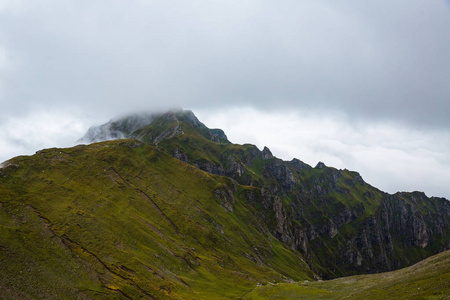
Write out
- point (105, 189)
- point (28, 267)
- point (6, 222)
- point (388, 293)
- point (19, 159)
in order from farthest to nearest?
point (105, 189)
point (19, 159)
point (6, 222)
point (28, 267)
point (388, 293)

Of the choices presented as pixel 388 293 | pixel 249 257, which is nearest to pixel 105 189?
pixel 249 257

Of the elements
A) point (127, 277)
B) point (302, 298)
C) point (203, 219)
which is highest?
point (203, 219)

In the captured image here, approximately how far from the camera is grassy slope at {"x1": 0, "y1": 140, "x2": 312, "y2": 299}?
81.6 m

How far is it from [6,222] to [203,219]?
12523 centimetres

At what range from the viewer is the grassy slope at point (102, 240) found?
81.6 meters

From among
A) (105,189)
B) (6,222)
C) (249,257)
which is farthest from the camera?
(249,257)

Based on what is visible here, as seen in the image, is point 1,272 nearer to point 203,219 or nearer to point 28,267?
point 28,267

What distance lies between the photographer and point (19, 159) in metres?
144

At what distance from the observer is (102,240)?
107812 mm

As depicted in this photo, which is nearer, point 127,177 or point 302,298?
point 302,298

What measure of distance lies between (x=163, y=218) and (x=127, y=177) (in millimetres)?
48731

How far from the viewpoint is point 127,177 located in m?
193

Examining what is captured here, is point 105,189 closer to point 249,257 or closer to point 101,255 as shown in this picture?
point 101,255

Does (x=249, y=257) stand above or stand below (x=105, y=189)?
below
